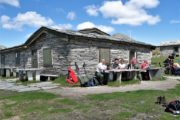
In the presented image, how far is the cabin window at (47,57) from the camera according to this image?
56.5 ft

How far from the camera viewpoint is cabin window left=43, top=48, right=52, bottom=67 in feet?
56.5

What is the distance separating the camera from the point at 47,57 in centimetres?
1753

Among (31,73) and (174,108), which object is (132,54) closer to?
(31,73)

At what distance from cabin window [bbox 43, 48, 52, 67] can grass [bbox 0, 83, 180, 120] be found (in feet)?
24.0

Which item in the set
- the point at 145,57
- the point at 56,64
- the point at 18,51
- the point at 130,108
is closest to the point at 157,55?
the point at 145,57

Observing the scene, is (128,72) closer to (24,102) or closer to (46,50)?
(46,50)

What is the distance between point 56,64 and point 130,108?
372 inches

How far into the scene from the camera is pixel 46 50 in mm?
17625

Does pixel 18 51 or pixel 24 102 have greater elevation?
pixel 18 51

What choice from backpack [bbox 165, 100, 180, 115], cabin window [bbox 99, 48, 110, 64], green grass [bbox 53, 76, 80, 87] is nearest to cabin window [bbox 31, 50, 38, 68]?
green grass [bbox 53, 76, 80, 87]

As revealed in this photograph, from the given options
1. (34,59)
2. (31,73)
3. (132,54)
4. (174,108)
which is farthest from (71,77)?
(174,108)

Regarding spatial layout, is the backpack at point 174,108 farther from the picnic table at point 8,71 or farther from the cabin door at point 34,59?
the picnic table at point 8,71

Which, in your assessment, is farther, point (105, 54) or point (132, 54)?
point (132, 54)

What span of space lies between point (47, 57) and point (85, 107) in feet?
33.1
